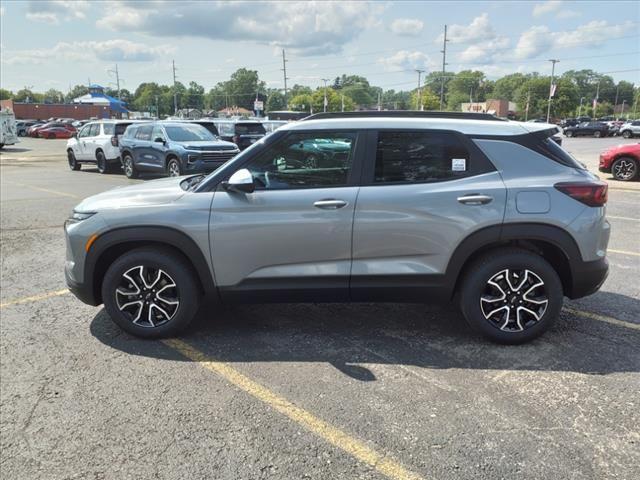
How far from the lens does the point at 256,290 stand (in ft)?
13.1

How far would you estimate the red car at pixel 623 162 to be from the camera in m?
14.1

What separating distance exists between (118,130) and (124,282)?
51.6 ft

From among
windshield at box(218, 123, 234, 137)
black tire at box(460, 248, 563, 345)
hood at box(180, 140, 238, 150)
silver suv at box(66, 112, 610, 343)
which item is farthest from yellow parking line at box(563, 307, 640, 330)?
windshield at box(218, 123, 234, 137)

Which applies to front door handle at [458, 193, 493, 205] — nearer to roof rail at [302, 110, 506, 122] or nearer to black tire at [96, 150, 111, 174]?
roof rail at [302, 110, 506, 122]

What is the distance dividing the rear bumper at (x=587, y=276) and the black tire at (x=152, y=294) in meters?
2.91

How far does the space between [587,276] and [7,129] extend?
118ft

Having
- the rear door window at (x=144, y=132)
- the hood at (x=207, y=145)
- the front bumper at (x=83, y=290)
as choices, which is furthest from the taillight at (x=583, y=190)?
the rear door window at (x=144, y=132)

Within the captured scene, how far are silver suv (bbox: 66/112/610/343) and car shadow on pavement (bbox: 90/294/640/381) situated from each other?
0.87ft

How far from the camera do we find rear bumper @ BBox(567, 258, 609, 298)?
153 inches

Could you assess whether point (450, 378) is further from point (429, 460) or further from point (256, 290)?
point (256, 290)

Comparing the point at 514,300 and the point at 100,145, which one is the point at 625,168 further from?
the point at 100,145

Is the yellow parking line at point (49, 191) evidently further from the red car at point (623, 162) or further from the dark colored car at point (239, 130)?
the red car at point (623, 162)

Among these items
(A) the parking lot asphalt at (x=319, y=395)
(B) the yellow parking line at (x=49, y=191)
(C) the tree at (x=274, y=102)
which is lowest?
(B) the yellow parking line at (x=49, y=191)

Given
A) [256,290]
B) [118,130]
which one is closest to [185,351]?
[256,290]
